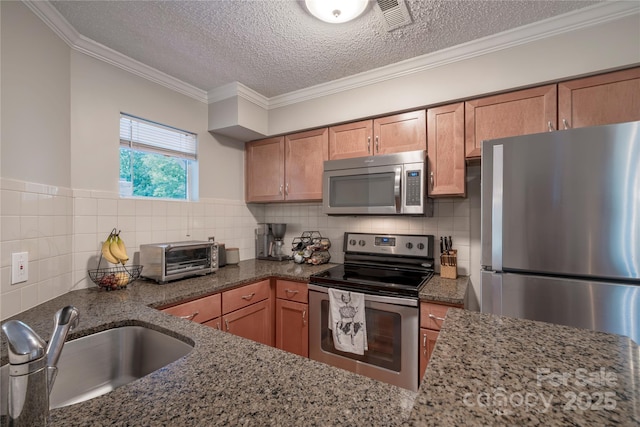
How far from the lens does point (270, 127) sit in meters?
2.66

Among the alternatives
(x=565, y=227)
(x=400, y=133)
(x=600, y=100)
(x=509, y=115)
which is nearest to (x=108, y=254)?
(x=400, y=133)

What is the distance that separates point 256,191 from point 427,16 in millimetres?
1949

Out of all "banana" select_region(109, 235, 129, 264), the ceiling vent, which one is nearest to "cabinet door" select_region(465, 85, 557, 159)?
the ceiling vent

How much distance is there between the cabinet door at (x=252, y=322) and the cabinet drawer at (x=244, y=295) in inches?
1.3

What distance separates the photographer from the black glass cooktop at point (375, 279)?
5.74ft

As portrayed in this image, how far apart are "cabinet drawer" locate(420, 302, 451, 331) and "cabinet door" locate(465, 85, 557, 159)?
3.22ft

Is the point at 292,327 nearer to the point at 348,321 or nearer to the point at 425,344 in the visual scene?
the point at 348,321

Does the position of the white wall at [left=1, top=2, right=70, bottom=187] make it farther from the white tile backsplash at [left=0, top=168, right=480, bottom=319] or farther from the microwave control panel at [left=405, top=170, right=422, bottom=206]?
the microwave control panel at [left=405, top=170, right=422, bottom=206]

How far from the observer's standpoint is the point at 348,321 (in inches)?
73.2

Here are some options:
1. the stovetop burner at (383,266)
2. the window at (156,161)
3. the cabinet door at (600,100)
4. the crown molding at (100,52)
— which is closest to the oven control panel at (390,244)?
the stovetop burner at (383,266)

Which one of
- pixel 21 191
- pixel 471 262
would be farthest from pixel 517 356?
pixel 21 191

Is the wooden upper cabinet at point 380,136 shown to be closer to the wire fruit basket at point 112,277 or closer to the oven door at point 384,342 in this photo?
the oven door at point 384,342

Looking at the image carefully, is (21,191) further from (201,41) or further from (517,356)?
(517,356)

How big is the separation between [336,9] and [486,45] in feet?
3.34
